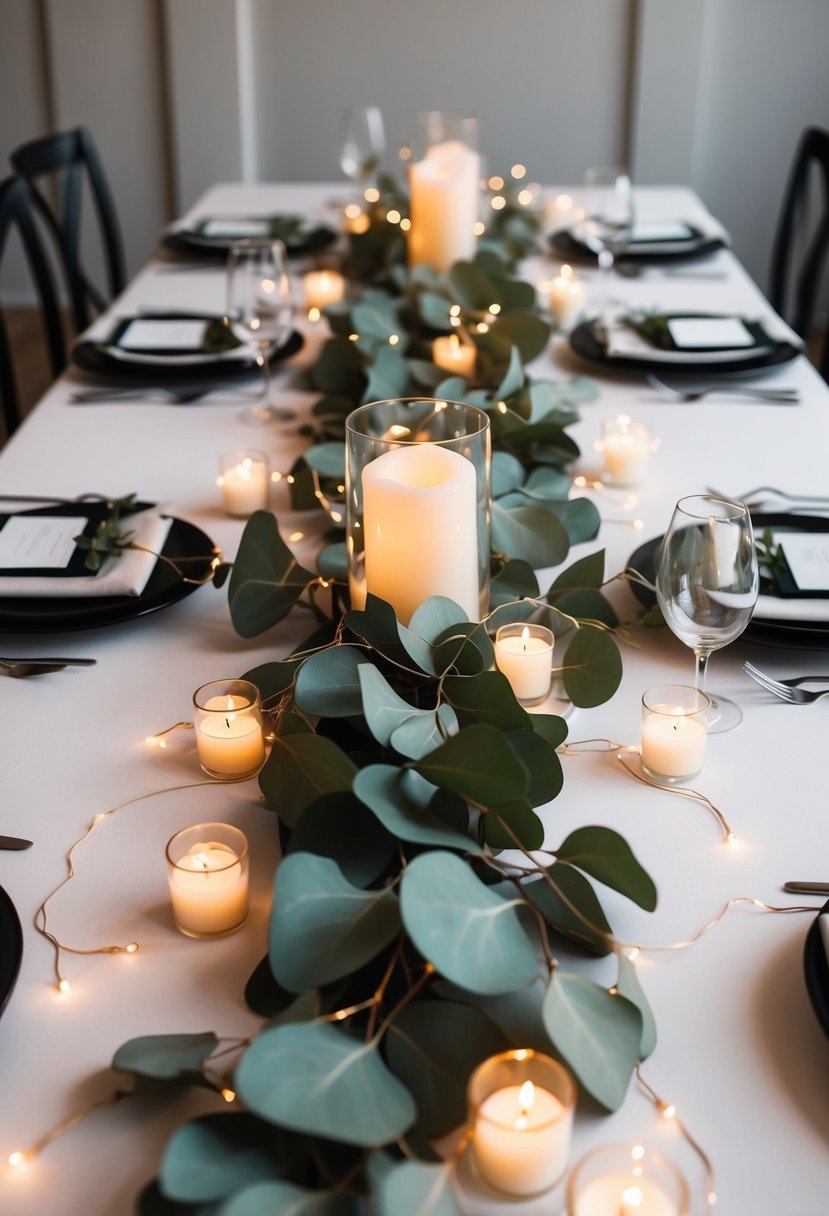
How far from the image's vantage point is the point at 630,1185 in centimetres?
60

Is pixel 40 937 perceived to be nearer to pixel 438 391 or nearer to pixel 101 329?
pixel 438 391

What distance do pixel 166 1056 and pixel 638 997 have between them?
0.89 feet

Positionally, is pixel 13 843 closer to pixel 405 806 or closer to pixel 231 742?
pixel 231 742

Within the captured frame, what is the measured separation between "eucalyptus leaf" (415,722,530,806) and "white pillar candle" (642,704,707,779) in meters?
0.24

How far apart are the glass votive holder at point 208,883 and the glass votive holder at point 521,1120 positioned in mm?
234

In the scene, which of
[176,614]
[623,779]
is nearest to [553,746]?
[623,779]

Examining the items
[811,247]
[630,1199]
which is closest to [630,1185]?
[630,1199]

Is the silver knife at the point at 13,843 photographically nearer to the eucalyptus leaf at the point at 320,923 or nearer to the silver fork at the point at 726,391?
the eucalyptus leaf at the point at 320,923

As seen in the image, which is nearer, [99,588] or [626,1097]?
[626,1097]

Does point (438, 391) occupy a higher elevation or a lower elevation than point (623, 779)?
higher

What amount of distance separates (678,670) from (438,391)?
0.52 m

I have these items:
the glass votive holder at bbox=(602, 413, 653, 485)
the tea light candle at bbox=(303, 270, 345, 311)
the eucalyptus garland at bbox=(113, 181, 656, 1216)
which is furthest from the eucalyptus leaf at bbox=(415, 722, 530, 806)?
the tea light candle at bbox=(303, 270, 345, 311)

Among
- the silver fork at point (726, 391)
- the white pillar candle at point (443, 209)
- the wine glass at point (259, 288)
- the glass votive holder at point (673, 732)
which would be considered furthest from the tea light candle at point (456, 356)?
the glass votive holder at point (673, 732)

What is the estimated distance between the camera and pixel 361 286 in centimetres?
242
